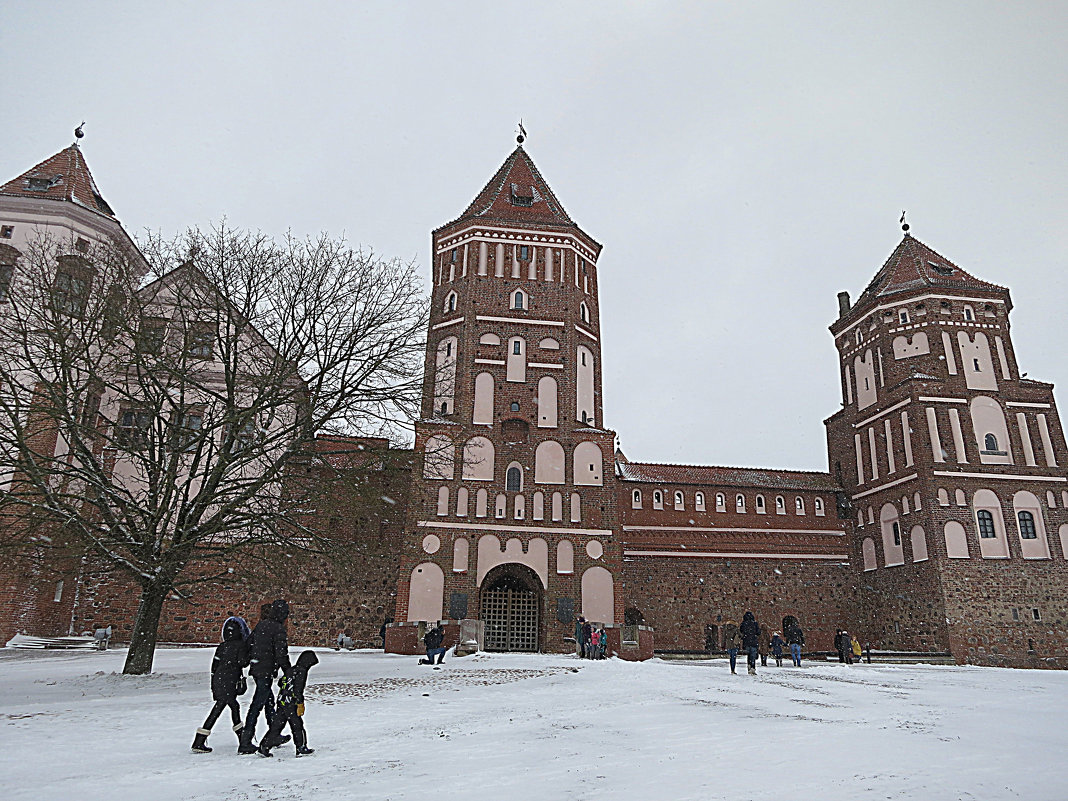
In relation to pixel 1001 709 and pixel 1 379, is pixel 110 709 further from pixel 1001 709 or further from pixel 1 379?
pixel 1001 709

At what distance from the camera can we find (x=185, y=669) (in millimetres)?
16719

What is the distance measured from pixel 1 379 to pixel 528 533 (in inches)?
682

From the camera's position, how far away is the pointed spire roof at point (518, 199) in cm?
3241

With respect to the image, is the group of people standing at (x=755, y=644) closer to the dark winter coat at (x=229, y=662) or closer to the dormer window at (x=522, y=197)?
the dark winter coat at (x=229, y=662)

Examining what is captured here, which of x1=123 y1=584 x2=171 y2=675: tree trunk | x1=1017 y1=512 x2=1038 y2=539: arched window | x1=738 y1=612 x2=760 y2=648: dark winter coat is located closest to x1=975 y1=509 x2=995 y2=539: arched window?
x1=1017 y1=512 x2=1038 y2=539: arched window

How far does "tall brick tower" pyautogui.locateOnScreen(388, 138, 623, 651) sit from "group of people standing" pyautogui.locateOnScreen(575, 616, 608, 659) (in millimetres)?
2112

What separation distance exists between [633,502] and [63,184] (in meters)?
25.7

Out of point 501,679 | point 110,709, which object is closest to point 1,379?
point 110,709

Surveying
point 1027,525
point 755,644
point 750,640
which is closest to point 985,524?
point 1027,525

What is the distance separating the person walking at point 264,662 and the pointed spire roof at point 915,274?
33973mm

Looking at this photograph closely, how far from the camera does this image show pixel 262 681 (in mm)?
7629

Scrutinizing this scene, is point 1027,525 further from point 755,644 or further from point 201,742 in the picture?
point 201,742

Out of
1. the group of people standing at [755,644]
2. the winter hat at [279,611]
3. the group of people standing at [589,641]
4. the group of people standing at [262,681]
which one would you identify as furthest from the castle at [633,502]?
the group of people standing at [262,681]

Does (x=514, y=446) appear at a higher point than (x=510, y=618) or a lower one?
higher
